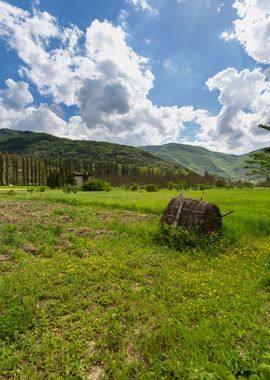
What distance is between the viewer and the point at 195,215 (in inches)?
467

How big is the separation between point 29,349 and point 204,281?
5.24 metres

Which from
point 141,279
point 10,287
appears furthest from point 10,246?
point 141,279

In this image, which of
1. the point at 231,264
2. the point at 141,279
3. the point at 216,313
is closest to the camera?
the point at 216,313

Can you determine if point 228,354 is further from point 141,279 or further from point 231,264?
point 231,264

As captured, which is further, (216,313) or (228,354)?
(216,313)

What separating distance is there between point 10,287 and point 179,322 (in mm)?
Result: 4849

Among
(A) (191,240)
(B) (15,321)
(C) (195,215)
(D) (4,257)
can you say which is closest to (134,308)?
(B) (15,321)

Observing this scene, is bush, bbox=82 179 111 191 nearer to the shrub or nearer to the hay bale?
the hay bale

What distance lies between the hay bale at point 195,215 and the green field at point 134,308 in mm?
848

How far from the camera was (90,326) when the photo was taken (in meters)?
5.11

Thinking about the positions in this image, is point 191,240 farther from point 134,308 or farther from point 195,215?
point 134,308

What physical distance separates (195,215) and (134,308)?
704 cm

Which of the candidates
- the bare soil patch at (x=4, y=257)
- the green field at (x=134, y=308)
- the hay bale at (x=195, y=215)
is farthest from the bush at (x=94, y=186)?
the bare soil patch at (x=4, y=257)

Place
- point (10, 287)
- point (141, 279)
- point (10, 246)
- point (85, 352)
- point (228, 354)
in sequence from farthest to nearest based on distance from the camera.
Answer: point (10, 246) < point (141, 279) < point (10, 287) < point (85, 352) < point (228, 354)
